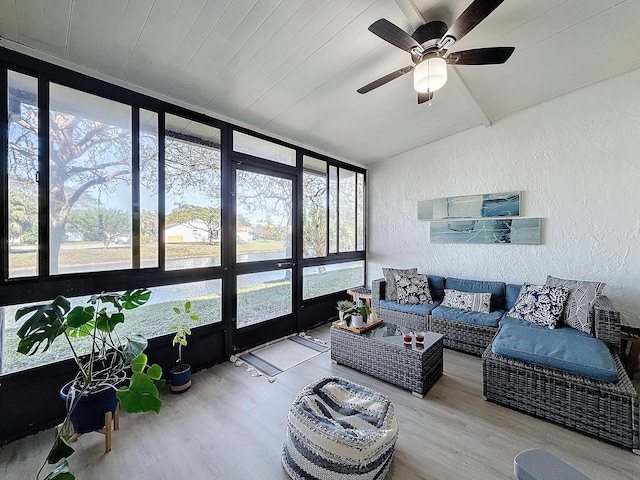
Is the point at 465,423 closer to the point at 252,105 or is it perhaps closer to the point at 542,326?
the point at 542,326

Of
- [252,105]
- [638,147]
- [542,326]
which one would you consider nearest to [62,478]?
[252,105]

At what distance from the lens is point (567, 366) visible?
Result: 199 cm

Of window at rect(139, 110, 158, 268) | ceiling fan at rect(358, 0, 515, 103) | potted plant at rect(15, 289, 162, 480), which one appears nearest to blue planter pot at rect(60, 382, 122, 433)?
potted plant at rect(15, 289, 162, 480)

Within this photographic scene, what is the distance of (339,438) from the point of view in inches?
56.7

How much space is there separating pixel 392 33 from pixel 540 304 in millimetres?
3149

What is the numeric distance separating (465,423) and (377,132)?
340 cm

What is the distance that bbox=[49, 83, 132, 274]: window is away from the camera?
79.9 inches

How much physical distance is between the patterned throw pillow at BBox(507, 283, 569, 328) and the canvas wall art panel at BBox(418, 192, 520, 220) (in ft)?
3.40

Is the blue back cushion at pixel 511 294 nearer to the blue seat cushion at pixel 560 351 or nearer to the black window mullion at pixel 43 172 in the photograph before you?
the blue seat cushion at pixel 560 351

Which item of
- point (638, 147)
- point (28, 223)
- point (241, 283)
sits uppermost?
point (638, 147)

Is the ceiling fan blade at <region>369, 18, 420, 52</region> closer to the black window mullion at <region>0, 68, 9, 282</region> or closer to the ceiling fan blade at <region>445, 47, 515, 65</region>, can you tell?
the ceiling fan blade at <region>445, 47, 515, 65</region>

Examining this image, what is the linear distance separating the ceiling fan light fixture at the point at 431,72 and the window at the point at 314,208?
2.20 meters

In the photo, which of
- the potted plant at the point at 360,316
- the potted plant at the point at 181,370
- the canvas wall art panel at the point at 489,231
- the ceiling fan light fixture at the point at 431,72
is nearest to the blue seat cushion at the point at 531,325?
the canvas wall art panel at the point at 489,231

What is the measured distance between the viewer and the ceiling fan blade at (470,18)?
1.51m
